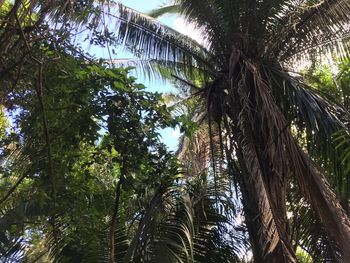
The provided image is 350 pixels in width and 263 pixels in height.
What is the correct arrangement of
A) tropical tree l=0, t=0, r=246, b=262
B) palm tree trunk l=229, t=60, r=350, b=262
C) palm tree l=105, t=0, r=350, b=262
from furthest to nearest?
palm tree l=105, t=0, r=350, b=262 < palm tree trunk l=229, t=60, r=350, b=262 < tropical tree l=0, t=0, r=246, b=262

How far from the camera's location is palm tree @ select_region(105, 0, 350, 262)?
21.9 ft

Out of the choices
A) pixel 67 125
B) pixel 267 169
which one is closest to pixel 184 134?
pixel 267 169

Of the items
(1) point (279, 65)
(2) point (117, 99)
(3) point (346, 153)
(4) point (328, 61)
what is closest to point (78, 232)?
(2) point (117, 99)

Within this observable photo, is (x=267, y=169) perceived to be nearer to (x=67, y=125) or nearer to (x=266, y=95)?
(x=266, y=95)

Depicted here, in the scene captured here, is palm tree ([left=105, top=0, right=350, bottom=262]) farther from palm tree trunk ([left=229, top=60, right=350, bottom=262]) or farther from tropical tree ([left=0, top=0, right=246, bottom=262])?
tropical tree ([left=0, top=0, right=246, bottom=262])

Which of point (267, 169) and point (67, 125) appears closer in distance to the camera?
point (67, 125)

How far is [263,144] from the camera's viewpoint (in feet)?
23.6

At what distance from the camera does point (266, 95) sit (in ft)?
23.2

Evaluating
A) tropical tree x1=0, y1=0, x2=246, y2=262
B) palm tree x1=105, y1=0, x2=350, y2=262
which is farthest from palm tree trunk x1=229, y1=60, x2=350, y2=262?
tropical tree x1=0, y1=0, x2=246, y2=262

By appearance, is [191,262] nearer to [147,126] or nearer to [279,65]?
[147,126]

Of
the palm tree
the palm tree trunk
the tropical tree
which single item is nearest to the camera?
the tropical tree

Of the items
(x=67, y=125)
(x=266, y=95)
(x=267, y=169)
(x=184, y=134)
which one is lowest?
(x=67, y=125)

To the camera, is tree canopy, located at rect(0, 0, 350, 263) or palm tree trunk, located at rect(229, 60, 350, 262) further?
palm tree trunk, located at rect(229, 60, 350, 262)

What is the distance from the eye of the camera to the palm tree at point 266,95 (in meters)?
6.68
